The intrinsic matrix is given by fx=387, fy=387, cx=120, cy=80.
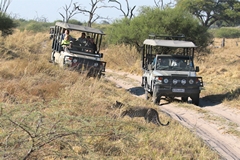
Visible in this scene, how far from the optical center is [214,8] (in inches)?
1561

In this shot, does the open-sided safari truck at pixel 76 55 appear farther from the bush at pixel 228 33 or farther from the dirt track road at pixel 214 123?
the bush at pixel 228 33

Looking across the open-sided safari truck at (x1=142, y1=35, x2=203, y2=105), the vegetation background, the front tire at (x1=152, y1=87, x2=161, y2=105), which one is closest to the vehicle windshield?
the open-sided safari truck at (x1=142, y1=35, x2=203, y2=105)

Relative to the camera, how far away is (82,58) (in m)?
12.6

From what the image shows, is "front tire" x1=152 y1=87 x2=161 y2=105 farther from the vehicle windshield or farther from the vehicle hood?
the vehicle windshield

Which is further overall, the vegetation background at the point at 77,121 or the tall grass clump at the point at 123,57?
the tall grass clump at the point at 123,57

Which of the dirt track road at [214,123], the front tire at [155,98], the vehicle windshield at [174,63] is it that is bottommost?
the dirt track road at [214,123]

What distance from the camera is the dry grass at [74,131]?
458 cm

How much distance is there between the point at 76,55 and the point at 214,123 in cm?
584

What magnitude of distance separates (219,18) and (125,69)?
73.8ft

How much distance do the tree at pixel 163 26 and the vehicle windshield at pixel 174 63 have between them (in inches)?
378

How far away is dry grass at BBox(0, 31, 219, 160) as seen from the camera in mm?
4579

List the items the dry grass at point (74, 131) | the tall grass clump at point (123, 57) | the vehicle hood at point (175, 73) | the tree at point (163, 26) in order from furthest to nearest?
the tall grass clump at point (123, 57), the tree at point (163, 26), the vehicle hood at point (175, 73), the dry grass at point (74, 131)

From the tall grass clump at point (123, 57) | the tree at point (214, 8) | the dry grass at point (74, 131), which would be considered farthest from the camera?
the tree at point (214, 8)

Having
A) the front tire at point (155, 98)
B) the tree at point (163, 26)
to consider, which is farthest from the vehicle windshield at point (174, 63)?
the tree at point (163, 26)
